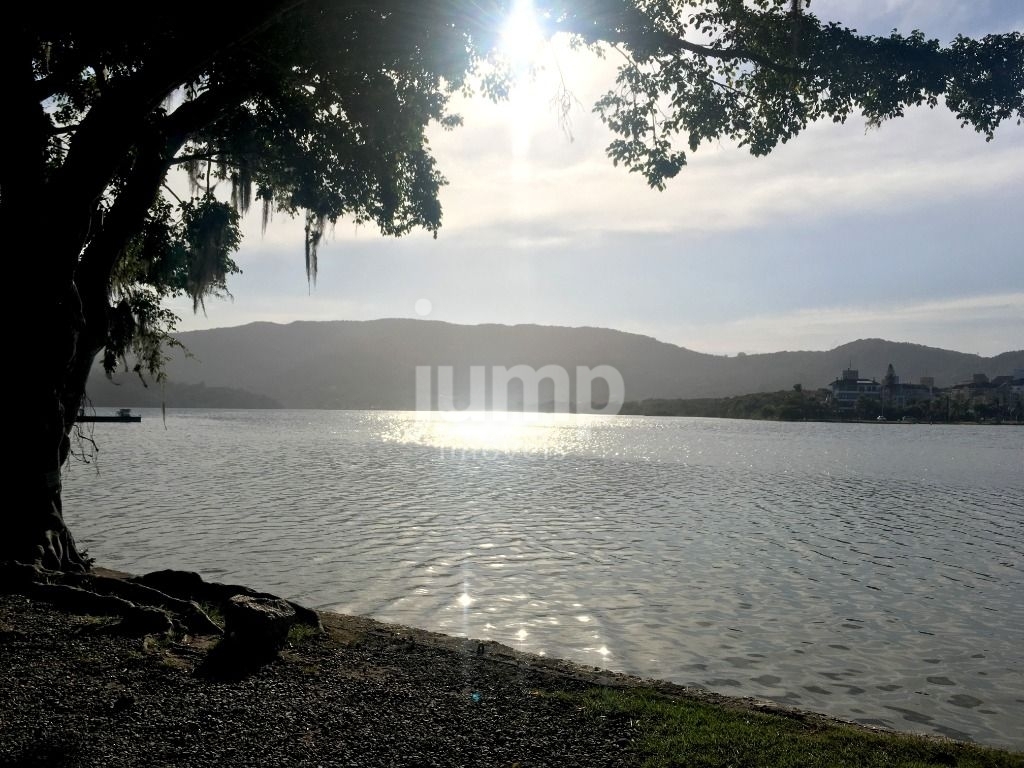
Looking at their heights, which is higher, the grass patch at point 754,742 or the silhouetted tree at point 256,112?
the silhouetted tree at point 256,112

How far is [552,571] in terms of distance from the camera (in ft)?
59.0

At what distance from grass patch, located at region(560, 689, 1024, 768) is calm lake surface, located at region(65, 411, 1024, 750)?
1.80 m

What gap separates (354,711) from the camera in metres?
7.09

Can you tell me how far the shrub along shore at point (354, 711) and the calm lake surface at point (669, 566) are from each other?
2.52 metres

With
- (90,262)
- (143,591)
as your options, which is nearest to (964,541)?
(143,591)

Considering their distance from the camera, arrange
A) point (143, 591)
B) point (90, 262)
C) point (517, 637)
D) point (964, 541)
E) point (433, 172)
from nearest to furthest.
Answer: point (143, 591) < point (517, 637) < point (90, 262) < point (433, 172) < point (964, 541)

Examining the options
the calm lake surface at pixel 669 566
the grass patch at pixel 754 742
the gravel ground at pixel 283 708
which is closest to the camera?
the gravel ground at pixel 283 708

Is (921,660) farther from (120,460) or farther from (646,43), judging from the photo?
(120,460)

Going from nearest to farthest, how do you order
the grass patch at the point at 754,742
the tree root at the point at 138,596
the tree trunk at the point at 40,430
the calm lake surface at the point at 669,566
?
the grass patch at the point at 754,742
the tree root at the point at 138,596
the calm lake surface at the point at 669,566
the tree trunk at the point at 40,430

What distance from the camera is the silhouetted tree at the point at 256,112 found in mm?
10820

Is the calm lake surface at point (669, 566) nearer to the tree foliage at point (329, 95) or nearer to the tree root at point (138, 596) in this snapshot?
the tree root at point (138, 596)

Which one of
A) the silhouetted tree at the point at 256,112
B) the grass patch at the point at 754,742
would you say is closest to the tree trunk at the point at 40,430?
the silhouetted tree at the point at 256,112

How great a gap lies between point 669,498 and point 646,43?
1051 inches

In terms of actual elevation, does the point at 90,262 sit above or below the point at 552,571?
above
